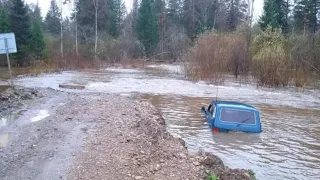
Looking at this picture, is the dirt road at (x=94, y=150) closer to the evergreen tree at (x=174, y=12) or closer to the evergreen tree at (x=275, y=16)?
the evergreen tree at (x=275, y=16)

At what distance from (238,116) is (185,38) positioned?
141ft

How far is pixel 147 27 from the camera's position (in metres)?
63.4

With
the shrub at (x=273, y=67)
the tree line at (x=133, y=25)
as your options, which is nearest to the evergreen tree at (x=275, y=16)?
the tree line at (x=133, y=25)

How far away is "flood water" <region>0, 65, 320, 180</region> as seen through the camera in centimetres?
1051

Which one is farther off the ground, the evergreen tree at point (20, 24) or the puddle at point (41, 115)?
the evergreen tree at point (20, 24)

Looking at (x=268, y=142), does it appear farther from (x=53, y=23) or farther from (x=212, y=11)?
(x=53, y=23)

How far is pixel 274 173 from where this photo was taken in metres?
9.66

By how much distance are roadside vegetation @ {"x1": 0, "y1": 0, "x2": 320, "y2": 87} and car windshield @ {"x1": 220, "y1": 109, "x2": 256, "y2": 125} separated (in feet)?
49.4

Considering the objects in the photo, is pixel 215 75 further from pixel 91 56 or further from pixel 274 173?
pixel 91 56

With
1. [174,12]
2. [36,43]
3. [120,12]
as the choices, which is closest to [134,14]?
[120,12]

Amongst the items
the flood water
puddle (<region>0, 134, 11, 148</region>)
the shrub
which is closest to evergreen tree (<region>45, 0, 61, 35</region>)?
the flood water

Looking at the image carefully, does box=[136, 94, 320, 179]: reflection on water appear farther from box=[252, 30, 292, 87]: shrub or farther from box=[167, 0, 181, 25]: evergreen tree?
box=[167, 0, 181, 25]: evergreen tree

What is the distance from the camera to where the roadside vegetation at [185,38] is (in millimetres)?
29016

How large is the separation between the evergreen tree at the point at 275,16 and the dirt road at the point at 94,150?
41.1m
